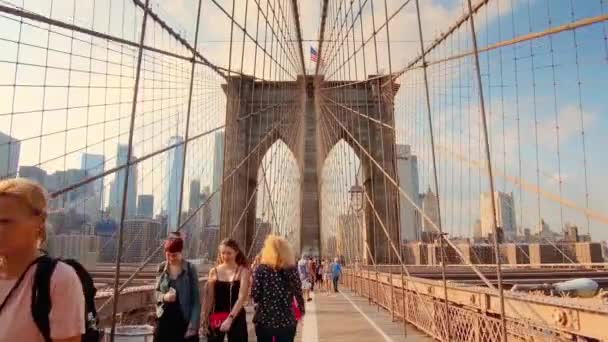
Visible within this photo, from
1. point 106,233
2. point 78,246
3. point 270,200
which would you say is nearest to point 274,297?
Answer: point 78,246

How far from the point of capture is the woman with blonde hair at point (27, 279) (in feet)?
3.18

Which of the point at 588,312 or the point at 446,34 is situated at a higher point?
the point at 446,34

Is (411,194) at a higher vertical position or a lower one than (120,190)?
higher

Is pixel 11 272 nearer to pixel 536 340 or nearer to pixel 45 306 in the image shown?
pixel 45 306

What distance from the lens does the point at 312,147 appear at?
30.0 metres

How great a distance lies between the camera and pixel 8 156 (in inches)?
115

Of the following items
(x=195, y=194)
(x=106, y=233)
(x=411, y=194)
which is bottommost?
(x=106, y=233)

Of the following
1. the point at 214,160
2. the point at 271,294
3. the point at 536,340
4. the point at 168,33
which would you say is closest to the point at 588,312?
the point at 536,340

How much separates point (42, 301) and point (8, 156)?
231 cm

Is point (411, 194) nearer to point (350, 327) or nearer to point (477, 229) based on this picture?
point (477, 229)

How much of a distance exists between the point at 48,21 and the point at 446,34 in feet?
22.8

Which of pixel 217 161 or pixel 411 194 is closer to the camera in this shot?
pixel 217 161

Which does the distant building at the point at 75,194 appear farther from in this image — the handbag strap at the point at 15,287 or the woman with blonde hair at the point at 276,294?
the handbag strap at the point at 15,287

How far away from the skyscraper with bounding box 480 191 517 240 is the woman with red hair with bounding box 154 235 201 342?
5.44 m
